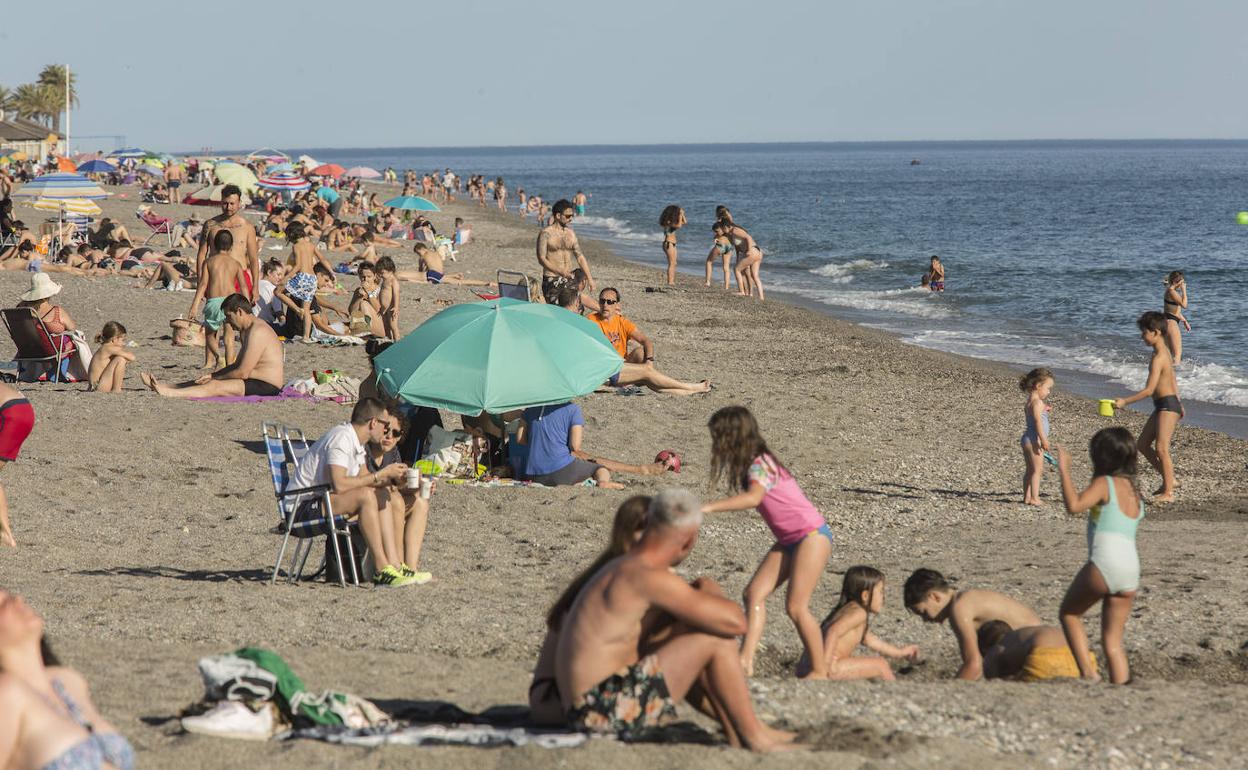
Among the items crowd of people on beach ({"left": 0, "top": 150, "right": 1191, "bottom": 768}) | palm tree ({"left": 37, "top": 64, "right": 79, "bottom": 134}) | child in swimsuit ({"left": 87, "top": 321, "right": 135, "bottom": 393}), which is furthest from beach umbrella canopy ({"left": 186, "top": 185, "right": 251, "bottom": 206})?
palm tree ({"left": 37, "top": 64, "right": 79, "bottom": 134})

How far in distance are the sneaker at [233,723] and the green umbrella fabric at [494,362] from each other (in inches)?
161

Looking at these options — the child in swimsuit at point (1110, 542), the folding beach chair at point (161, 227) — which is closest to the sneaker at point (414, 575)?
the child in swimsuit at point (1110, 542)

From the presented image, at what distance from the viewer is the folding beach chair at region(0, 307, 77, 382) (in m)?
11.6

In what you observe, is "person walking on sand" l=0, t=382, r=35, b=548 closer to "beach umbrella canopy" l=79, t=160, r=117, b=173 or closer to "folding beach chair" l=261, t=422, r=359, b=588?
"folding beach chair" l=261, t=422, r=359, b=588

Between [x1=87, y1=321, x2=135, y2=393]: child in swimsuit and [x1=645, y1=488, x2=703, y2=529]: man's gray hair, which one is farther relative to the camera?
[x1=87, y1=321, x2=135, y2=393]: child in swimsuit

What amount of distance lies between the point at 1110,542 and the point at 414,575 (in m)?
3.46

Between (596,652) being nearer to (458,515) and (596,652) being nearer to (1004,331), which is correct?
(458,515)

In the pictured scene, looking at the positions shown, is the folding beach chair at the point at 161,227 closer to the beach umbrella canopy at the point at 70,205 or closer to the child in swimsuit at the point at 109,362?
the beach umbrella canopy at the point at 70,205

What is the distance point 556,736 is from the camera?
14.8 feet

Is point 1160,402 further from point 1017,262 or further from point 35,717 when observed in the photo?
point 1017,262

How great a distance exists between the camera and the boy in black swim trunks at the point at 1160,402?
29.5 feet

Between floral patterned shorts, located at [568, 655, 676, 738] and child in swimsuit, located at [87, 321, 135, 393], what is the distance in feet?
26.5

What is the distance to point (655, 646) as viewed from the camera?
4.57 metres

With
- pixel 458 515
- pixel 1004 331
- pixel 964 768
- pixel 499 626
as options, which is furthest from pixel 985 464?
pixel 1004 331
